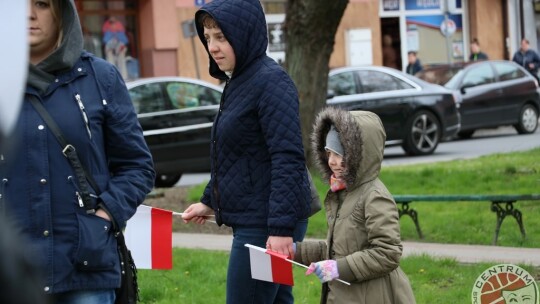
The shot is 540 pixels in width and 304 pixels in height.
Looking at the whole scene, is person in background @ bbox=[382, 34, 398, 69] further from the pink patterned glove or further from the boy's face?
the pink patterned glove

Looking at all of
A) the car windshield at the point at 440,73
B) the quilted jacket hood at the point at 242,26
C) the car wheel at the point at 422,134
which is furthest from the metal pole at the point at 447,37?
the quilted jacket hood at the point at 242,26

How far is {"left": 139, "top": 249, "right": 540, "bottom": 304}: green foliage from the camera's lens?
6750mm

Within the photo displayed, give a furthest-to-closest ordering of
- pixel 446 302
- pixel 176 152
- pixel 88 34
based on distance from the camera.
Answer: pixel 88 34, pixel 176 152, pixel 446 302

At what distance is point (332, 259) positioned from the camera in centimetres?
437

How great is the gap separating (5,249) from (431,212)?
9412 millimetres

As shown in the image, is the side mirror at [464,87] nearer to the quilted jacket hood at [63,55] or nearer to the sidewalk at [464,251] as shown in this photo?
the sidewalk at [464,251]

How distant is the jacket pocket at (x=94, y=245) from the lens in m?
3.33

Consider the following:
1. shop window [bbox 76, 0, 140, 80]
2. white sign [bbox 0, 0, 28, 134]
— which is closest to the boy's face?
white sign [bbox 0, 0, 28, 134]

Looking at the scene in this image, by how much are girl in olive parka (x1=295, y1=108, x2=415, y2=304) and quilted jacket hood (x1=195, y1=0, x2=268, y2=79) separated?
1.51 ft

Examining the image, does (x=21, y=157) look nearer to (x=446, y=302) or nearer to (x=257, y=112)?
(x=257, y=112)

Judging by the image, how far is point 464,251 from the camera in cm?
841

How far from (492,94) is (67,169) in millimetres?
18106

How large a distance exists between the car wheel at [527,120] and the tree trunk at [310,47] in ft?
33.0

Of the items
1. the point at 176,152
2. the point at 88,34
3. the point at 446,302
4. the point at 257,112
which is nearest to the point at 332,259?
the point at 257,112
